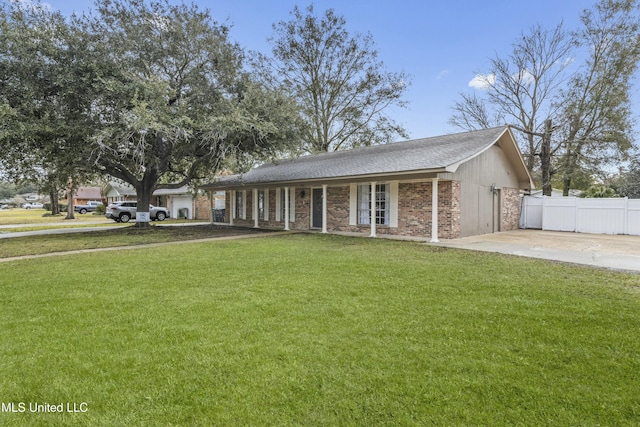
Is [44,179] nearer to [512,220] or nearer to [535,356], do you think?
[535,356]

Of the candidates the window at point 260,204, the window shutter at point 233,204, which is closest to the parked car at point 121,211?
the window shutter at point 233,204

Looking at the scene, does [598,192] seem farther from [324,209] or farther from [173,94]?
[173,94]

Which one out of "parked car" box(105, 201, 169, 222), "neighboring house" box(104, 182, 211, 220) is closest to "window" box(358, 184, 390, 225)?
"parked car" box(105, 201, 169, 222)

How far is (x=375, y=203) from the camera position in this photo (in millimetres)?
13203

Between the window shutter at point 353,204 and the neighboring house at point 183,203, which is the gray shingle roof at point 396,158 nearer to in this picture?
the window shutter at point 353,204

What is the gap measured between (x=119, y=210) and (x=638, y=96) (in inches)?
1272

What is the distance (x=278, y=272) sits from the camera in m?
6.59

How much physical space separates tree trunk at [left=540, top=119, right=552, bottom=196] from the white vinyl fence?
692 cm

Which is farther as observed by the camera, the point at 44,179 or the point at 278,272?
the point at 44,179

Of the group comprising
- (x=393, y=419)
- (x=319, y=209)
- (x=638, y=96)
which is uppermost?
(x=638, y=96)

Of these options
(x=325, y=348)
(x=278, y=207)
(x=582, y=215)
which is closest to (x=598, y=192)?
(x=582, y=215)

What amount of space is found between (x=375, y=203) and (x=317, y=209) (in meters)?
3.50

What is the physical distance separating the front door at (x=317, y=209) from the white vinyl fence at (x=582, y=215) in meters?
9.80

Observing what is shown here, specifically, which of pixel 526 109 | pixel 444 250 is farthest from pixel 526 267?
pixel 526 109
